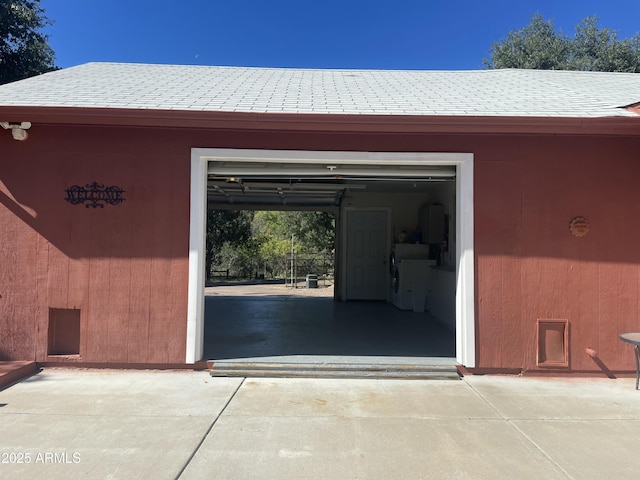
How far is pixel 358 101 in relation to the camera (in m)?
5.66

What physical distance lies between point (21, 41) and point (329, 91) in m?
12.0

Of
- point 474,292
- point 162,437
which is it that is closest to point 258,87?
point 474,292

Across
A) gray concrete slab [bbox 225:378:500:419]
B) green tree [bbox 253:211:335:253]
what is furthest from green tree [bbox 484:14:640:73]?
gray concrete slab [bbox 225:378:500:419]

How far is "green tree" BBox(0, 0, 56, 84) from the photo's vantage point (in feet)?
42.0

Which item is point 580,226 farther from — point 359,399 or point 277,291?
point 277,291

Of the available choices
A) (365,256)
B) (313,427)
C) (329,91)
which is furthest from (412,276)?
(313,427)

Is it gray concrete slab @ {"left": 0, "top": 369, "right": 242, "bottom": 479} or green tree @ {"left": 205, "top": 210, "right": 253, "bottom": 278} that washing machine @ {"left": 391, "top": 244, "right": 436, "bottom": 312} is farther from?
green tree @ {"left": 205, "top": 210, "right": 253, "bottom": 278}

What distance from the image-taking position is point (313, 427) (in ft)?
12.5

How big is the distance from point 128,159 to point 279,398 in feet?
10.7

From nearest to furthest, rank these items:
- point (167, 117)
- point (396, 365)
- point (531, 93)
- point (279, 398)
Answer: point (279, 398) → point (167, 117) → point (396, 365) → point (531, 93)

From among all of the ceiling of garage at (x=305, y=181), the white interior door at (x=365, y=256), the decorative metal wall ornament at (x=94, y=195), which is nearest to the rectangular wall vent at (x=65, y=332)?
the decorative metal wall ornament at (x=94, y=195)

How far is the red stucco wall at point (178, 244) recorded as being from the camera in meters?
5.30

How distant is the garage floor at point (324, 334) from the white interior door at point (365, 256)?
0.81 m

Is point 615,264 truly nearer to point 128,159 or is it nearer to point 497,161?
point 497,161
